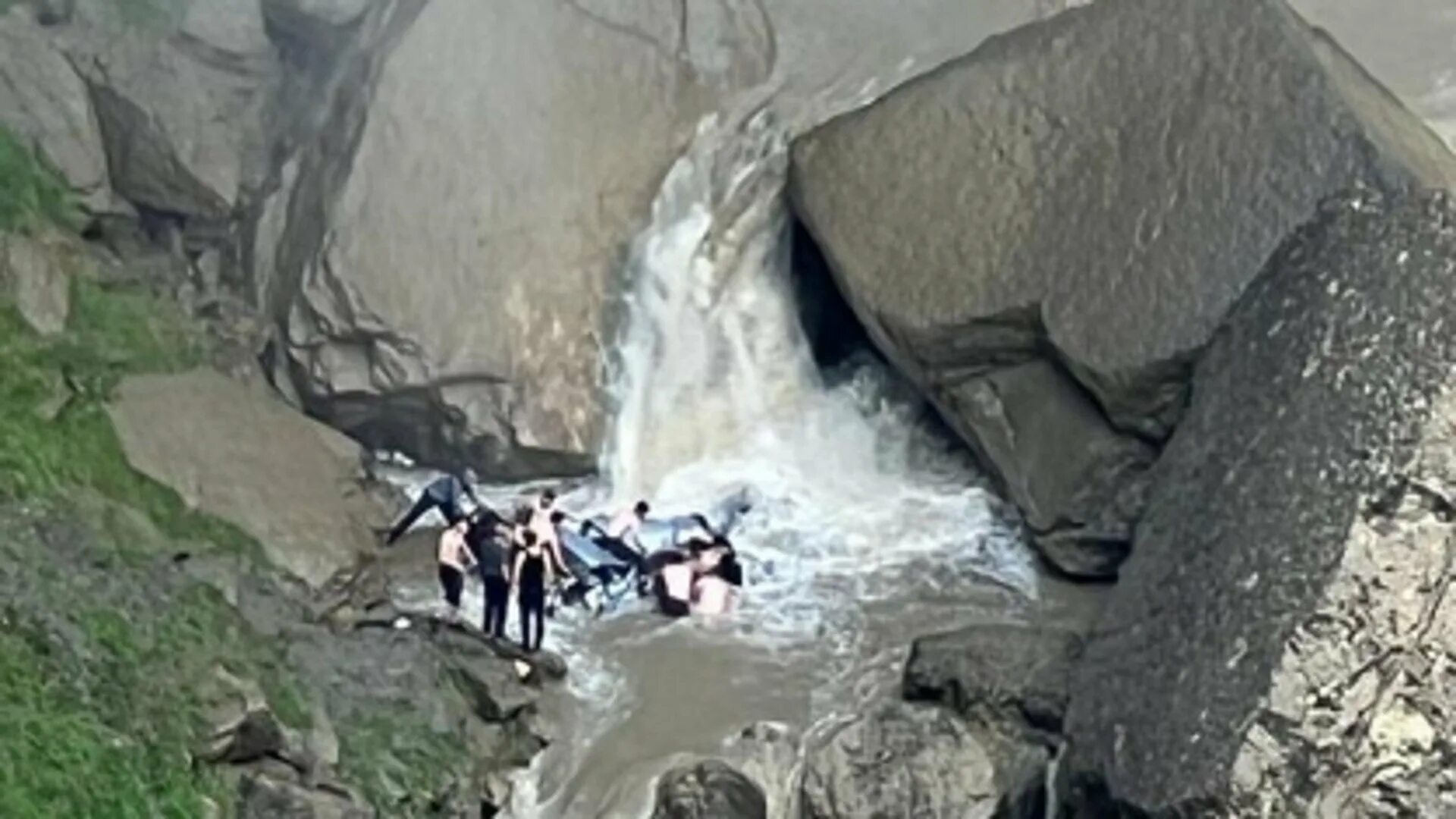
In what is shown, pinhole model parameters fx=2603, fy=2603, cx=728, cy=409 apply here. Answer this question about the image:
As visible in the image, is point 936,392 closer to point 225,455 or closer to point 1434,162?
point 1434,162

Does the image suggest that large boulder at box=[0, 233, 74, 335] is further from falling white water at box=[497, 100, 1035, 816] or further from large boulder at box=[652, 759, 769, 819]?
large boulder at box=[652, 759, 769, 819]

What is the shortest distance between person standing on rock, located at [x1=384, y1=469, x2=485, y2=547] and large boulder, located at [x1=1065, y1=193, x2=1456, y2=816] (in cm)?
450

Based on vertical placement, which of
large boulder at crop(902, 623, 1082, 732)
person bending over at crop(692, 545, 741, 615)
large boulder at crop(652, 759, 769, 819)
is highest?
person bending over at crop(692, 545, 741, 615)

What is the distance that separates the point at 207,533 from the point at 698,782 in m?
3.76

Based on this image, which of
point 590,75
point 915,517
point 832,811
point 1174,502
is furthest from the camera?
point 590,75

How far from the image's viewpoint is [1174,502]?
14789 millimetres

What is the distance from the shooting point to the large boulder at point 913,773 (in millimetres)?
13789

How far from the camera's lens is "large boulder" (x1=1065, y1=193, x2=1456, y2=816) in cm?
1276

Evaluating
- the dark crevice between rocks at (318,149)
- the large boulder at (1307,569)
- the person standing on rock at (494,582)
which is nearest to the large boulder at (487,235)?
the dark crevice between rocks at (318,149)

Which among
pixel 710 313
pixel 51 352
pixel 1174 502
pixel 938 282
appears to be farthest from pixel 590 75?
pixel 1174 502

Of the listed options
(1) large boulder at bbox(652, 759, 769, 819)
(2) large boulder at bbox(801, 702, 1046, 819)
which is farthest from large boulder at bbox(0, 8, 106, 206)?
(2) large boulder at bbox(801, 702, 1046, 819)

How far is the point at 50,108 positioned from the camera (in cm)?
1797

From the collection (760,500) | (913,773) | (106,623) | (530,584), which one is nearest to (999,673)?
(913,773)

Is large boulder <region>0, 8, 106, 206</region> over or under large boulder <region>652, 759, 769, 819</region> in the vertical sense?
over
